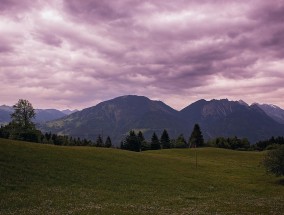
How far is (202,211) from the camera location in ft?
110

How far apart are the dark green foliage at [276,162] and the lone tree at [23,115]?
305 feet

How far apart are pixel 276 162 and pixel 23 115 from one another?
98.0 meters

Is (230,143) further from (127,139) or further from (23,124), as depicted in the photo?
(23,124)

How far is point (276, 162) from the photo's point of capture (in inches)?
2788

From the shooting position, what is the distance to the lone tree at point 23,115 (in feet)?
437

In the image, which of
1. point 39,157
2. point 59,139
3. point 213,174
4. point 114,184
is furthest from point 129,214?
point 59,139

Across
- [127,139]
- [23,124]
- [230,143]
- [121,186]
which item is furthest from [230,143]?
[121,186]

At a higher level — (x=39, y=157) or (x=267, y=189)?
(x=39, y=157)

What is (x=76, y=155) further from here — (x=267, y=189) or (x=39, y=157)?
(x=267, y=189)

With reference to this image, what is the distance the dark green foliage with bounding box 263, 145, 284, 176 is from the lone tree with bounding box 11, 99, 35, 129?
305 feet

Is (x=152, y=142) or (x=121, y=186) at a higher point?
(x=152, y=142)

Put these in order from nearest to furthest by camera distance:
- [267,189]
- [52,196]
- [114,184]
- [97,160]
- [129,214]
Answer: [129,214] < [52,196] < [114,184] < [267,189] < [97,160]

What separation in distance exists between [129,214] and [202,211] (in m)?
7.58

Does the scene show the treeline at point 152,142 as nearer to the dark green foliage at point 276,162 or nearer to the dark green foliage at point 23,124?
the dark green foliage at point 23,124
